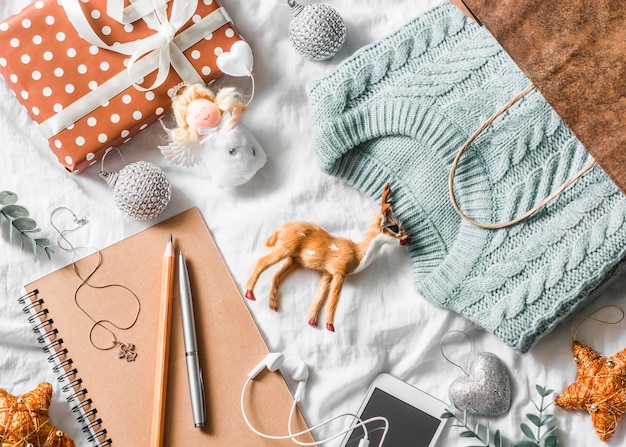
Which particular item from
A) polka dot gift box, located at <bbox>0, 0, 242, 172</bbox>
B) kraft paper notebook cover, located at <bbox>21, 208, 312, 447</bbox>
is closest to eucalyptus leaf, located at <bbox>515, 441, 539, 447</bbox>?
kraft paper notebook cover, located at <bbox>21, 208, 312, 447</bbox>

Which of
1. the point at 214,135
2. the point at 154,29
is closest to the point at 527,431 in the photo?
the point at 214,135

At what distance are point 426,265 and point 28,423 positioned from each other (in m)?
0.52

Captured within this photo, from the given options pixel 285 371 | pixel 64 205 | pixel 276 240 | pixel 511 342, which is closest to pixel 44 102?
pixel 64 205

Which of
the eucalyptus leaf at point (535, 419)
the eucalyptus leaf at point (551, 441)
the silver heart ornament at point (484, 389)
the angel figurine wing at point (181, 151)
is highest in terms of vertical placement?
the angel figurine wing at point (181, 151)

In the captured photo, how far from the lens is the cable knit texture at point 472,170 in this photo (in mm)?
767

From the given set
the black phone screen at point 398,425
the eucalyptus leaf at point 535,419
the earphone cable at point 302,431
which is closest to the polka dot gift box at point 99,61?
the earphone cable at point 302,431

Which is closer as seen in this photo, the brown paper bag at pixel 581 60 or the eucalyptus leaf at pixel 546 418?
the brown paper bag at pixel 581 60

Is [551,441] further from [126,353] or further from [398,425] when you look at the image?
[126,353]

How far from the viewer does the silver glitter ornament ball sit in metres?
0.81

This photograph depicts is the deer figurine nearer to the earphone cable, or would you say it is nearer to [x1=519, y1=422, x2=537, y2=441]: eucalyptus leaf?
the earphone cable

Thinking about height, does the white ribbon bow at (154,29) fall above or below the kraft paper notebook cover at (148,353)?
above

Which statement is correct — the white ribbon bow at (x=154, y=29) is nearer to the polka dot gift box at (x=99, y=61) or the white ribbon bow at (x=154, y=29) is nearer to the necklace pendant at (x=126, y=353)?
the polka dot gift box at (x=99, y=61)

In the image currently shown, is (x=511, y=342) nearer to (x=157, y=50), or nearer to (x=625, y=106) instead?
(x=625, y=106)

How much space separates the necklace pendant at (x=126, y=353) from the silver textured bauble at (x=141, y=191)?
17 centimetres
